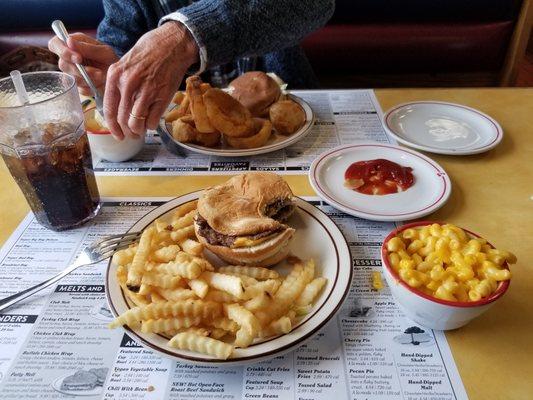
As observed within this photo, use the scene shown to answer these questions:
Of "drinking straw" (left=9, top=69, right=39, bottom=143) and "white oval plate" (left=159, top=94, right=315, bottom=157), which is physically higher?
"drinking straw" (left=9, top=69, right=39, bottom=143)

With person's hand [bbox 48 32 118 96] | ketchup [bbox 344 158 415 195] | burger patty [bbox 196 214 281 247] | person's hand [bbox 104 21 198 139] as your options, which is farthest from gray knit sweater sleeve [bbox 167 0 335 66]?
burger patty [bbox 196 214 281 247]

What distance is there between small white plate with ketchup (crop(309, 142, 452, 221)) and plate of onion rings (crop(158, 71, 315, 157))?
0.20m

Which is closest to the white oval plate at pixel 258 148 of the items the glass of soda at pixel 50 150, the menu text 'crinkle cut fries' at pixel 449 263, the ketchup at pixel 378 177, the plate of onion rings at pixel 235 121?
the plate of onion rings at pixel 235 121

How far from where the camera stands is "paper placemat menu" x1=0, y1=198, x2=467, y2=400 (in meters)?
0.81

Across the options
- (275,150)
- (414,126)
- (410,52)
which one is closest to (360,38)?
(410,52)

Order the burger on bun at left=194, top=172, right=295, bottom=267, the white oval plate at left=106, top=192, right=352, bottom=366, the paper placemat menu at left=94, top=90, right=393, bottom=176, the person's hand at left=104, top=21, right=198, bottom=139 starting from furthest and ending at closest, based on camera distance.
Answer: the paper placemat menu at left=94, top=90, right=393, bottom=176 → the person's hand at left=104, top=21, right=198, bottom=139 → the burger on bun at left=194, top=172, right=295, bottom=267 → the white oval plate at left=106, top=192, right=352, bottom=366

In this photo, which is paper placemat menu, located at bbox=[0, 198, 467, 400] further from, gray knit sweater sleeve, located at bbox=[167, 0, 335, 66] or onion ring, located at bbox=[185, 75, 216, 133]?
gray knit sweater sleeve, located at bbox=[167, 0, 335, 66]

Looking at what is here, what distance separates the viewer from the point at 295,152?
155 centimetres

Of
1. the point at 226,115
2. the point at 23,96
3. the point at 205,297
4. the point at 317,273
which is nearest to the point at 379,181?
the point at 317,273

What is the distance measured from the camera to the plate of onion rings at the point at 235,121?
1.50m

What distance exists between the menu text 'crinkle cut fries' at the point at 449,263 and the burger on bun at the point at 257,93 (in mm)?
865

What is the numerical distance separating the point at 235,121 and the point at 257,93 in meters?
0.21

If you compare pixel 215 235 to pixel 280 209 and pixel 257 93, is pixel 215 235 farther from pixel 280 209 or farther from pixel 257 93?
pixel 257 93

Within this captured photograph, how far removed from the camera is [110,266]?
0.99 meters
